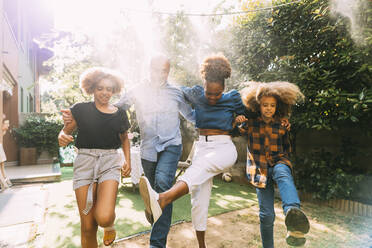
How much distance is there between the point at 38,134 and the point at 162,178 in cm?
1004

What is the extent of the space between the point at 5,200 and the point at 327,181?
6.34 meters

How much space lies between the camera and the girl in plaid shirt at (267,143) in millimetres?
2541

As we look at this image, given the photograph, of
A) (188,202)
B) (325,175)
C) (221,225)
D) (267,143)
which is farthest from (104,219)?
(325,175)

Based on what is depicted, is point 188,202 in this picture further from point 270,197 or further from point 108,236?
point 108,236

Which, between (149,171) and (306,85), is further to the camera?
(306,85)

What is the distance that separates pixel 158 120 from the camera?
9.23ft

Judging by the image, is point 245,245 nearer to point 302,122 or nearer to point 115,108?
point 115,108

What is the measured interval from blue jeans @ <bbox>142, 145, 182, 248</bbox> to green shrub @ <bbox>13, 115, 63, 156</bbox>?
965cm

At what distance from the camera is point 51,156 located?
36.2 ft

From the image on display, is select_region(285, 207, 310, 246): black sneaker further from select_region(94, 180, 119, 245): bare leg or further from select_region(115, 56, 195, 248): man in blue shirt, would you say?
select_region(94, 180, 119, 245): bare leg

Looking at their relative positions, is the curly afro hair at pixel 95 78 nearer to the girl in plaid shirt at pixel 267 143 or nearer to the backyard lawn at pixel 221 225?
the girl in plaid shirt at pixel 267 143

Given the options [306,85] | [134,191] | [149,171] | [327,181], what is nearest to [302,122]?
[306,85]

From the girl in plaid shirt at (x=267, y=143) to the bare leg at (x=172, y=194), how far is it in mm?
758

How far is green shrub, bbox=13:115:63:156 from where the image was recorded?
10688mm
